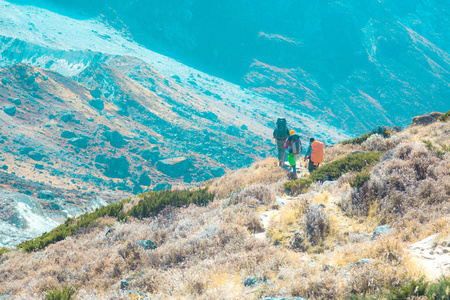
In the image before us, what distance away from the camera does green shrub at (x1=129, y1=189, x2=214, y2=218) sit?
9.92 meters

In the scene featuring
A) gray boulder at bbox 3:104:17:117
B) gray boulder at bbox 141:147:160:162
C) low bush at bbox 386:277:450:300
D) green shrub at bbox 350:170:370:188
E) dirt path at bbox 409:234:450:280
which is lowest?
low bush at bbox 386:277:450:300

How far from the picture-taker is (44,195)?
3741 cm

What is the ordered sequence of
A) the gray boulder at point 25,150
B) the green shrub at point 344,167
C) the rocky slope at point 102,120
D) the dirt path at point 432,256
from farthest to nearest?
the gray boulder at point 25,150
the rocky slope at point 102,120
the green shrub at point 344,167
the dirt path at point 432,256

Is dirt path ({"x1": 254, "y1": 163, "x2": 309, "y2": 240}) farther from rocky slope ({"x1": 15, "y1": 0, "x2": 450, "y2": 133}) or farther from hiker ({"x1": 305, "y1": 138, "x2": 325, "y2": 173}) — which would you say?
rocky slope ({"x1": 15, "y1": 0, "x2": 450, "y2": 133})

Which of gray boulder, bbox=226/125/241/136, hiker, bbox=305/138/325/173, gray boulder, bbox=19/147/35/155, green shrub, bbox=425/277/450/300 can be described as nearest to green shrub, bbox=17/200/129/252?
hiker, bbox=305/138/325/173

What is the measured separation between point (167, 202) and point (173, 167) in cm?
7717

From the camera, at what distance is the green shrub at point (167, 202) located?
9922mm

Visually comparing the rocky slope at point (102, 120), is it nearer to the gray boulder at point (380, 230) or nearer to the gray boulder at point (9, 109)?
the gray boulder at point (9, 109)

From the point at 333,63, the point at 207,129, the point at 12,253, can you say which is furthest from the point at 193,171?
the point at 333,63

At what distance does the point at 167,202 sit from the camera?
1032 cm

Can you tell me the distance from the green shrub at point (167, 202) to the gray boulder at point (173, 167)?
2994 inches

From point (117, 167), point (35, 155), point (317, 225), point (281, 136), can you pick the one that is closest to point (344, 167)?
point (281, 136)

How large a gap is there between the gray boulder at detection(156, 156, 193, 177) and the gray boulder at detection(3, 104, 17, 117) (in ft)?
138

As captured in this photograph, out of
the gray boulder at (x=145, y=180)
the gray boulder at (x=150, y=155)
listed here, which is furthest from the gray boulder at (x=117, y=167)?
the gray boulder at (x=150, y=155)
